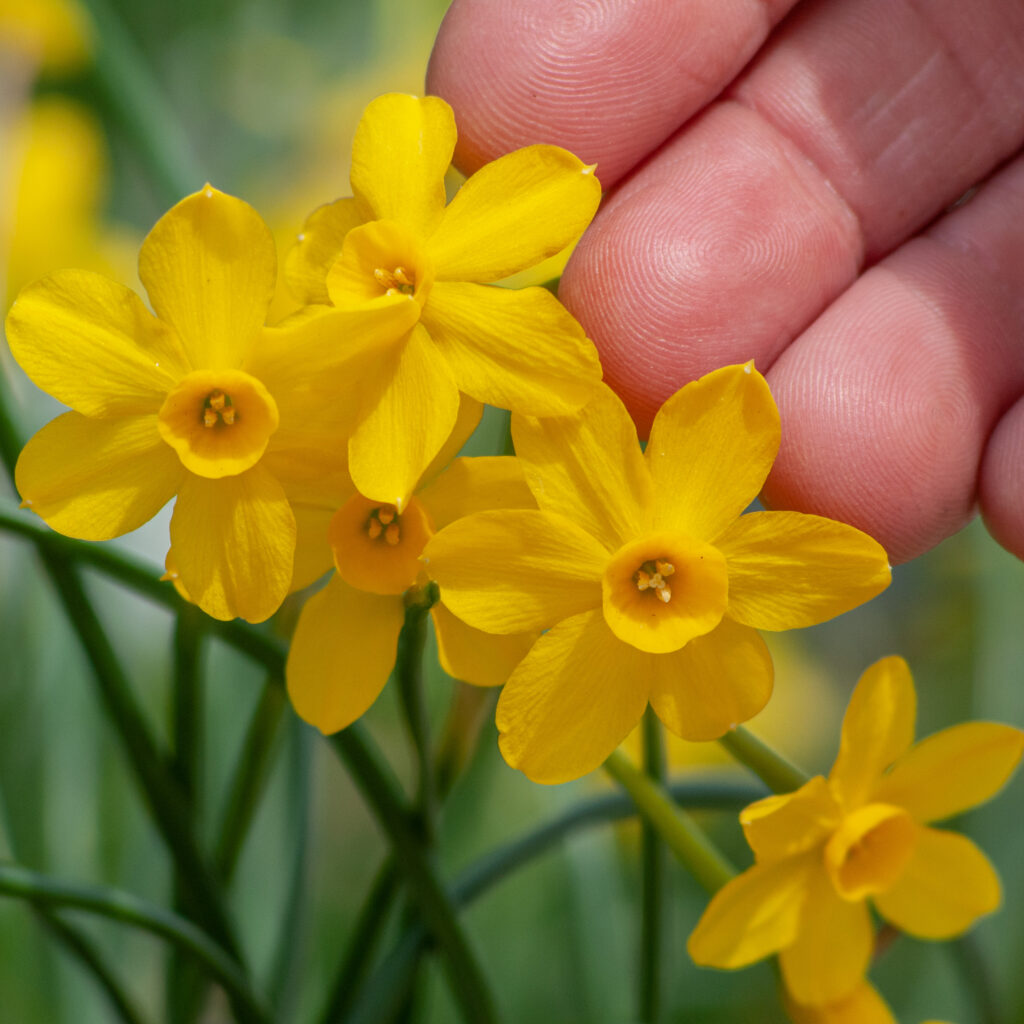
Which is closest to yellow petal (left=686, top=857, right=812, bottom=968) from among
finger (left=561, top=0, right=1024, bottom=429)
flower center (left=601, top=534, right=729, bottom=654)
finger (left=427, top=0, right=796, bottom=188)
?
flower center (left=601, top=534, right=729, bottom=654)

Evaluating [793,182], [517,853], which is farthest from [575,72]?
[517,853]

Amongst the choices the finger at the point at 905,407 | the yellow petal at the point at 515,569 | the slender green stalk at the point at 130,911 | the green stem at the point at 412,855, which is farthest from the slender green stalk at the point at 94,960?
the finger at the point at 905,407

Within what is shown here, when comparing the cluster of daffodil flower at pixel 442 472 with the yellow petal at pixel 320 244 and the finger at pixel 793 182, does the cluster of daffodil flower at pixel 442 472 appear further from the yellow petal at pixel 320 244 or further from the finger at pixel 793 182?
the finger at pixel 793 182

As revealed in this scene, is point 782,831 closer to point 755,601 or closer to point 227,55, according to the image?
point 755,601

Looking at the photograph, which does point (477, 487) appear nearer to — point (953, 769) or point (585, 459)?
point (585, 459)

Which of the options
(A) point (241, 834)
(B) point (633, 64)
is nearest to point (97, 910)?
(A) point (241, 834)

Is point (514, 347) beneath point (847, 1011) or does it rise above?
above

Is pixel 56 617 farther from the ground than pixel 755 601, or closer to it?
farther from the ground
